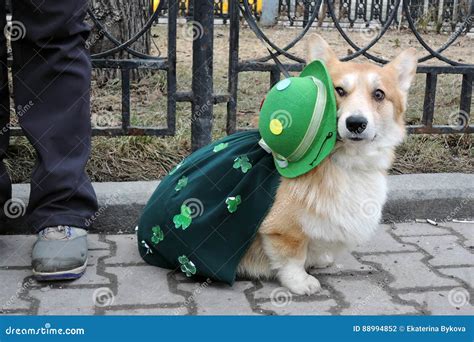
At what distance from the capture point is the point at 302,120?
2471mm

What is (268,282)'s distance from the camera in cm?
283

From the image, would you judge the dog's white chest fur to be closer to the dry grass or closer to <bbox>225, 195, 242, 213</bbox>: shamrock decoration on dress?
<bbox>225, 195, 242, 213</bbox>: shamrock decoration on dress

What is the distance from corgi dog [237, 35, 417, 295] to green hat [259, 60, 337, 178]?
5cm

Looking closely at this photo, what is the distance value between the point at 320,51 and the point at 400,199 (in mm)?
1217

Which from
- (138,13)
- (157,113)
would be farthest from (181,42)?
(157,113)

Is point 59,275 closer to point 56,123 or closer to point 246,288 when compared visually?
point 56,123

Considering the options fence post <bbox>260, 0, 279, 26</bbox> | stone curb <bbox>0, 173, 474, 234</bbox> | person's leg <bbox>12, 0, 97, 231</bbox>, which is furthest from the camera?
fence post <bbox>260, 0, 279, 26</bbox>

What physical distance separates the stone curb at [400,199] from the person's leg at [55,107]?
0.45 meters

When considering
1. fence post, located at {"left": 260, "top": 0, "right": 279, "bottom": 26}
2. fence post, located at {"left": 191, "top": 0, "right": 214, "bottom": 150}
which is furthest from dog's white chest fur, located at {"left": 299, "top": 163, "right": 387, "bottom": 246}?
fence post, located at {"left": 260, "top": 0, "right": 279, "bottom": 26}

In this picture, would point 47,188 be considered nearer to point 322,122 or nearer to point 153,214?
point 153,214

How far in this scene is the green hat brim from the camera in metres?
2.49

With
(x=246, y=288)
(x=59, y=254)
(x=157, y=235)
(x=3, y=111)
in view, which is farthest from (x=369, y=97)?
(x=3, y=111)

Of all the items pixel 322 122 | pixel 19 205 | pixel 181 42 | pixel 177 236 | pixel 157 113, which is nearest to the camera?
pixel 322 122

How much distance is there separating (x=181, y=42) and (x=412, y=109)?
2.93 meters
